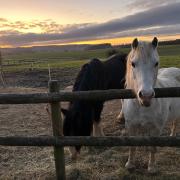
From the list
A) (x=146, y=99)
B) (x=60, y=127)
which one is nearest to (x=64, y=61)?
(x=60, y=127)

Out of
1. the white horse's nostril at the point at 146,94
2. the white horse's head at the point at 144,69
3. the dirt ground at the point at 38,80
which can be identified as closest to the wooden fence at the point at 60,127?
the white horse's head at the point at 144,69

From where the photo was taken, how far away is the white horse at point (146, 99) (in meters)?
3.99

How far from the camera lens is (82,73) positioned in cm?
690

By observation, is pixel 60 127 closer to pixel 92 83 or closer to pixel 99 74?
pixel 92 83

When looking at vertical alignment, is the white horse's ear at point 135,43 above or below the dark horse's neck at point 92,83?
above

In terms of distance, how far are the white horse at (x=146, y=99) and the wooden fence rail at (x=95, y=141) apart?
499mm

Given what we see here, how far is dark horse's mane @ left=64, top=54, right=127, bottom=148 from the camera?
588 cm

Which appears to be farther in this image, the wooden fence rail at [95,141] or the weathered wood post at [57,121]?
the weathered wood post at [57,121]

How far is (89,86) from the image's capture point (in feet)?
21.8

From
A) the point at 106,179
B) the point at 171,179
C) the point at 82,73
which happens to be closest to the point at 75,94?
the point at 106,179

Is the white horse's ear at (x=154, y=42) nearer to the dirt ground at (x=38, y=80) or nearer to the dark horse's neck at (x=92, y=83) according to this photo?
the dark horse's neck at (x=92, y=83)

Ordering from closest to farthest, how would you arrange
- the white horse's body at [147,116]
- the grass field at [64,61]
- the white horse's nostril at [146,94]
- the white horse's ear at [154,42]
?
the white horse's nostril at [146,94]
the white horse's ear at [154,42]
the white horse's body at [147,116]
the grass field at [64,61]

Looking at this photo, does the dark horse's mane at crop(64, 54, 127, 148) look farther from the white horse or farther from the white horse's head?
the white horse's head

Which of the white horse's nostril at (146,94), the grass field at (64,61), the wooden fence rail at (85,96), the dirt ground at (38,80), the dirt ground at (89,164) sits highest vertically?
the white horse's nostril at (146,94)
